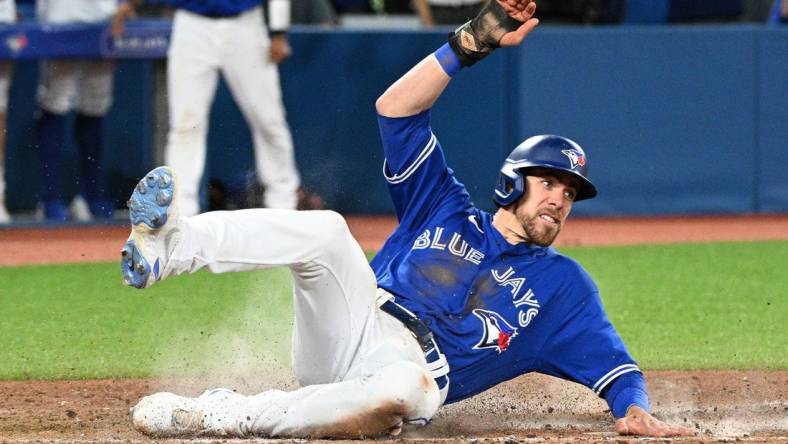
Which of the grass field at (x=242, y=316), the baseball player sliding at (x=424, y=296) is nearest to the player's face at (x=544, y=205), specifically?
the baseball player sliding at (x=424, y=296)

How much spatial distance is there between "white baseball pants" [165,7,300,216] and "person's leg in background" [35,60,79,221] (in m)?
1.16

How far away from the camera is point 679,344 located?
6992mm

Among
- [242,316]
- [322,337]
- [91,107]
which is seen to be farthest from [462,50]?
[91,107]

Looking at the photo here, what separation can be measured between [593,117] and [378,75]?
170cm

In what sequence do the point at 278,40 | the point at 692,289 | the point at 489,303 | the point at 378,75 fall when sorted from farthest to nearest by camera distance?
1. the point at 378,75
2. the point at 278,40
3. the point at 692,289
4. the point at 489,303

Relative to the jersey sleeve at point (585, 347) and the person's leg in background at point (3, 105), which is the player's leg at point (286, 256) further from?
the person's leg in background at point (3, 105)

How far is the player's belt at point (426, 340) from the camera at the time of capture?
4797 millimetres

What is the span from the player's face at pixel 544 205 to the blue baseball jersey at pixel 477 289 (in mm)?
89

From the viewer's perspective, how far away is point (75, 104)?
11.0m

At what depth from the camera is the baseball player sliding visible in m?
4.48

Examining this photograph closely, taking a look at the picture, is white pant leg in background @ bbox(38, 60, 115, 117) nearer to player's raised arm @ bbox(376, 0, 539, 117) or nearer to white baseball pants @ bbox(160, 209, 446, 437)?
player's raised arm @ bbox(376, 0, 539, 117)

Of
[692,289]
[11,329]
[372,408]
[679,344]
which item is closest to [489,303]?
[372,408]

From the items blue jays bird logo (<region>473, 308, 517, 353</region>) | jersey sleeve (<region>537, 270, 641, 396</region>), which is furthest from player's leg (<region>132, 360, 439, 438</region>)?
jersey sleeve (<region>537, 270, 641, 396</region>)

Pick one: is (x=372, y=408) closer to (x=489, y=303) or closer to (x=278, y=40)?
(x=489, y=303)
